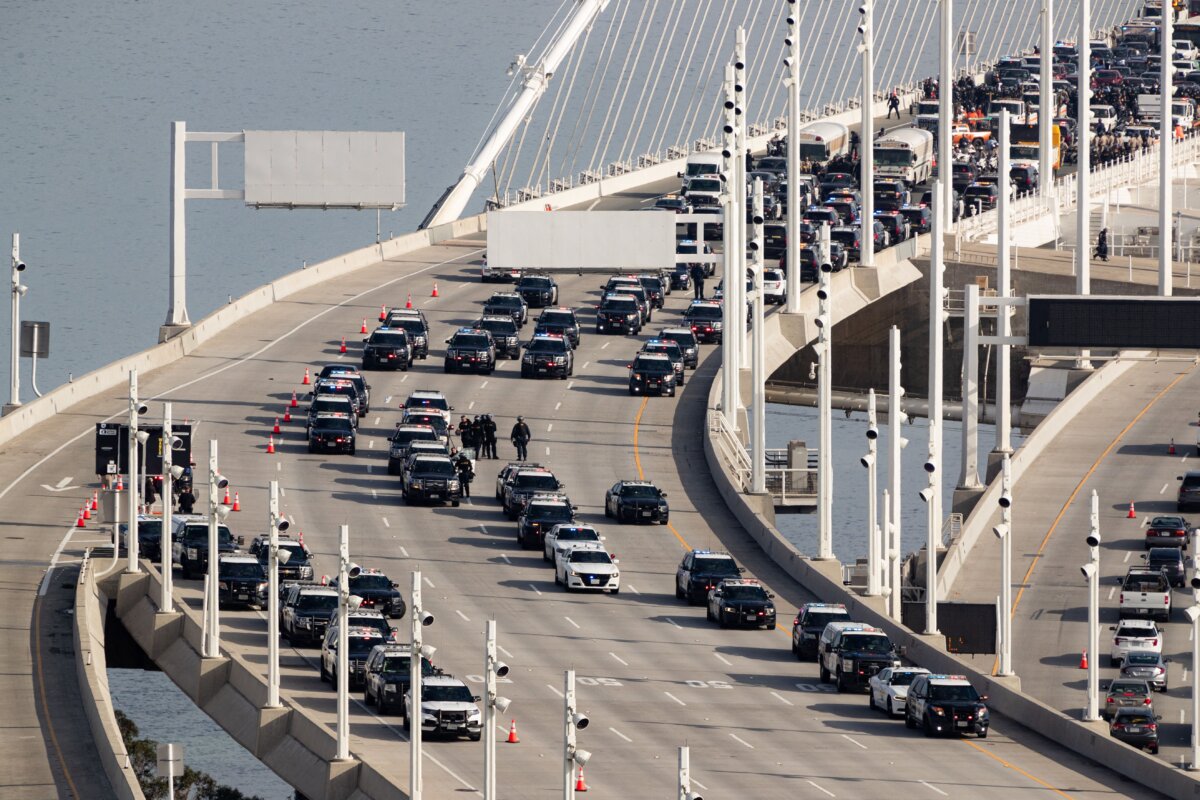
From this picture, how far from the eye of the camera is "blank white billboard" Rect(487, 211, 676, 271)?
107 metres

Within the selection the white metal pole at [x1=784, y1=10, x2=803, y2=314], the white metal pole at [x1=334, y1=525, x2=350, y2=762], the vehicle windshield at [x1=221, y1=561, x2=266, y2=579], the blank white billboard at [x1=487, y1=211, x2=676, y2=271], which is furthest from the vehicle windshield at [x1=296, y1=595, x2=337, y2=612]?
the blank white billboard at [x1=487, y1=211, x2=676, y2=271]

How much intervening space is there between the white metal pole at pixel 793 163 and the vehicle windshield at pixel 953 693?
131 ft

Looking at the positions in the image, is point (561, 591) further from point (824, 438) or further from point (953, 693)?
point (953, 693)

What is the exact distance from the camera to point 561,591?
71.1 m

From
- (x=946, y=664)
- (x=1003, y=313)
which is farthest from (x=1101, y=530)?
(x=946, y=664)

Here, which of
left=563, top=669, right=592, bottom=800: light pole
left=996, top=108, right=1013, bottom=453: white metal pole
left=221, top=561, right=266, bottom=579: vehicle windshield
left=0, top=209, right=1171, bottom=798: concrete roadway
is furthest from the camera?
left=996, top=108, right=1013, bottom=453: white metal pole

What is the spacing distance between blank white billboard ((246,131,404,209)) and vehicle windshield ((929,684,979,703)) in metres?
57.5

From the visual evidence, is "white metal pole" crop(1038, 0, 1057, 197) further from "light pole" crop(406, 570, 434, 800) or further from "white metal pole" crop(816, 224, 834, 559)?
"light pole" crop(406, 570, 434, 800)

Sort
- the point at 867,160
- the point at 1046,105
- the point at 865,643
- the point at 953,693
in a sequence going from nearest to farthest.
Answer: the point at 953,693 < the point at 865,643 < the point at 867,160 < the point at 1046,105

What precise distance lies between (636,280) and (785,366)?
21305 millimetres

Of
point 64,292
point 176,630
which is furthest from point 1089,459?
point 64,292

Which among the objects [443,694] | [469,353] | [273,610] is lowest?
[443,694]

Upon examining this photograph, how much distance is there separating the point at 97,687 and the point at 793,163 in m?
51.0

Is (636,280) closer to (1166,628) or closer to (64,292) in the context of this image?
(1166,628)
